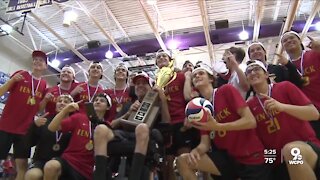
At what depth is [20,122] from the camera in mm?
4020

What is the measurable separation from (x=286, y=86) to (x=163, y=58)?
204 centimetres

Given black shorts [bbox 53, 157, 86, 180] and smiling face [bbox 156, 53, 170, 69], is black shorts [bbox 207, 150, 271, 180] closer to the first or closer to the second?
black shorts [bbox 53, 157, 86, 180]

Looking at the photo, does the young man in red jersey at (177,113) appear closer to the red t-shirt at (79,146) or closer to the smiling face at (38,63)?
the red t-shirt at (79,146)

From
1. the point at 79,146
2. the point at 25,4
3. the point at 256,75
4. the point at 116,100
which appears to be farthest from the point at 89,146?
the point at 25,4

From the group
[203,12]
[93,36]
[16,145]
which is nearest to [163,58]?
[16,145]

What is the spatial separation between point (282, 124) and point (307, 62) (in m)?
1.25

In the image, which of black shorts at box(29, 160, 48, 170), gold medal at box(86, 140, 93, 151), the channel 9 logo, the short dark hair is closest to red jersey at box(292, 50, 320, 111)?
the short dark hair

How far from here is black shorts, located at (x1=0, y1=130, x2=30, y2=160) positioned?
3832mm

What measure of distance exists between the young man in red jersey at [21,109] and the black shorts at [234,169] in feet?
8.34

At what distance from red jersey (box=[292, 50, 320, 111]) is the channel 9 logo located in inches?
45.4

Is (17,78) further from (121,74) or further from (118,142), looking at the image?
(118,142)

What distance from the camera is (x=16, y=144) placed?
12.8 ft

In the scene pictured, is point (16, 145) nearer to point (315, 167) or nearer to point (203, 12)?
point (315, 167)

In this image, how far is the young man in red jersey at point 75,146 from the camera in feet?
10.5
